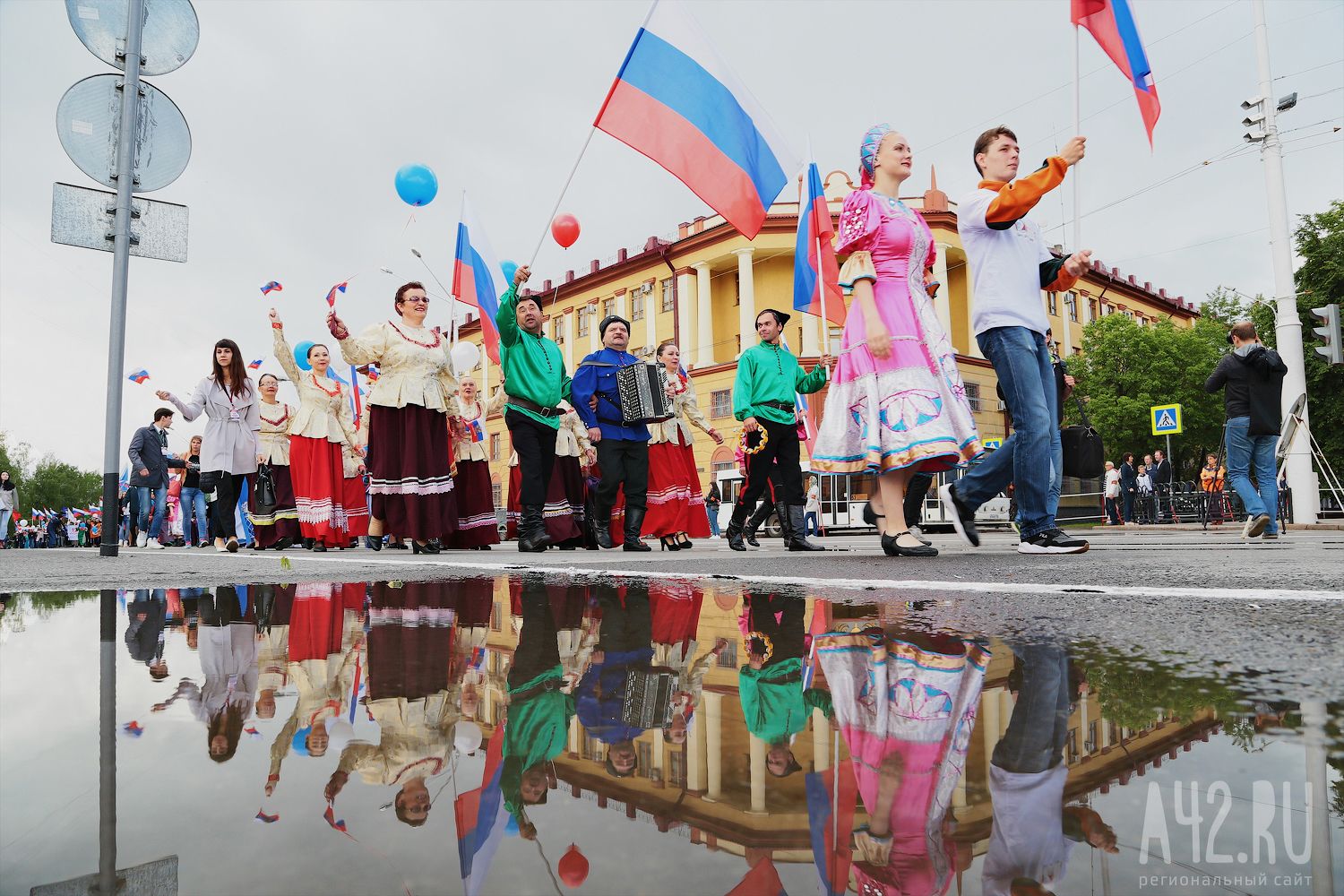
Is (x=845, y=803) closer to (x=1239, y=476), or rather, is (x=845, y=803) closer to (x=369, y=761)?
(x=369, y=761)

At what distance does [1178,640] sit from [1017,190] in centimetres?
333

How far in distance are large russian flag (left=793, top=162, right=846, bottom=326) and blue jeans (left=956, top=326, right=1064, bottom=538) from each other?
2.60 m

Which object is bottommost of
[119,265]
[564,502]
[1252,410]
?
[564,502]

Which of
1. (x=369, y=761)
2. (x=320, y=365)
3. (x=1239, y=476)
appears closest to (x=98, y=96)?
(x=320, y=365)

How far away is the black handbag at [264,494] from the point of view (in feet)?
31.3

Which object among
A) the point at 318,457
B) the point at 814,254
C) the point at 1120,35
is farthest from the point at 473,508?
the point at 1120,35

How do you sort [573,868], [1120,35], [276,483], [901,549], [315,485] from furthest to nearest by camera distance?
[276,483] < [315,485] < [1120,35] < [901,549] < [573,868]

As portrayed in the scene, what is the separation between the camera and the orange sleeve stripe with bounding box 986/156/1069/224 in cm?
411

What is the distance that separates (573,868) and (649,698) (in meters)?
0.52

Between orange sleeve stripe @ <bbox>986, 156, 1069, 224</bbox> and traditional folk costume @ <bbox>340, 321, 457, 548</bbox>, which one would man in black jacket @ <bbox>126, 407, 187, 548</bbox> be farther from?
orange sleeve stripe @ <bbox>986, 156, 1069, 224</bbox>

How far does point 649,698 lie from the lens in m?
1.08

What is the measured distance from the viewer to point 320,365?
31.9 feet

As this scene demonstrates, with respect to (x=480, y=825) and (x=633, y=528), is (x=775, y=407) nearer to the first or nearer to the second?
(x=633, y=528)

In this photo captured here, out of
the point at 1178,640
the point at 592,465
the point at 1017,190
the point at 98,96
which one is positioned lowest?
the point at 1178,640
